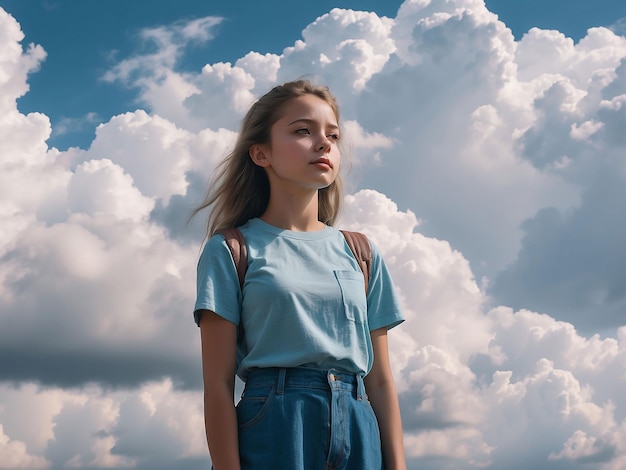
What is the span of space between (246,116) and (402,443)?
8.60 feet

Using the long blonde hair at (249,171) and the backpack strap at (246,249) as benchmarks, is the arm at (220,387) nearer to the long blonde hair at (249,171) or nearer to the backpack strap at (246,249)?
the backpack strap at (246,249)

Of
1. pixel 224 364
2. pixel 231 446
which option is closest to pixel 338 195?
pixel 224 364

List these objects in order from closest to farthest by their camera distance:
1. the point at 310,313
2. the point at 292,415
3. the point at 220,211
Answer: the point at 292,415 → the point at 310,313 → the point at 220,211

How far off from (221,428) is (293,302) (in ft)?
2.90

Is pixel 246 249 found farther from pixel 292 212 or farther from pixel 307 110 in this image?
pixel 307 110

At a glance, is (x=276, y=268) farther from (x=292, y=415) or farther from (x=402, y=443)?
(x=402, y=443)

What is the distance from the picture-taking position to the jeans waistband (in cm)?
500

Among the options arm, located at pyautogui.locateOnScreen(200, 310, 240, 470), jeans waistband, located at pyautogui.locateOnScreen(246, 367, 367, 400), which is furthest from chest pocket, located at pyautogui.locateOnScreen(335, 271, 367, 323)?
arm, located at pyautogui.locateOnScreen(200, 310, 240, 470)

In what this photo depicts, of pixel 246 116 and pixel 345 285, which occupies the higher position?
pixel 246 116

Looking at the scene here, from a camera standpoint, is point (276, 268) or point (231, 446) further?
point (276, 268)

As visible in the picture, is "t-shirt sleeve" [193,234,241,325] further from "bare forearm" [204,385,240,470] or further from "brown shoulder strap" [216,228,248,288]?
"bare forearm" [204,385,240,470]

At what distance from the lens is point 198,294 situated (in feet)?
17.3

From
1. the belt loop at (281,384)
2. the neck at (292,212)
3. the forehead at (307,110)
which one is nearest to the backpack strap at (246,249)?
the neck at (292,212)

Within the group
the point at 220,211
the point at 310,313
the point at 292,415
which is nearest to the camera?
the point at 292,415
